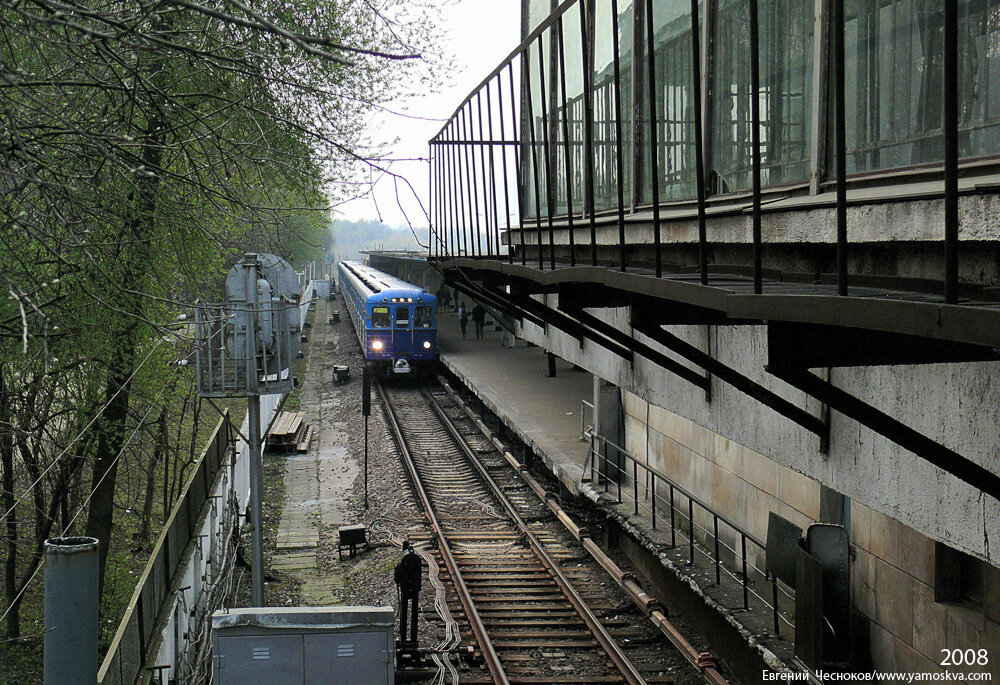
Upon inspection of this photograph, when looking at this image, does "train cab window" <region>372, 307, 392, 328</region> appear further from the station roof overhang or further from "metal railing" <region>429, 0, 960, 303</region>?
the station roof overhang

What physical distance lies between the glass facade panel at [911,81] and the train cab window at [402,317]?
2528 centimetres

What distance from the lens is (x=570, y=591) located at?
37.0ft

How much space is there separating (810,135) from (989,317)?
279cm

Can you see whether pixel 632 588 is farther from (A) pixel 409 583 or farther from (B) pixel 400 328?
(B) pixel 400 328

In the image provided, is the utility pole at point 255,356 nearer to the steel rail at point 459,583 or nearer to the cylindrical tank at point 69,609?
the steel rail at point 459,583

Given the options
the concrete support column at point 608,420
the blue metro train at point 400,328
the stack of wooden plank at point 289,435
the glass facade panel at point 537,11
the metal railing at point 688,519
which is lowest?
the stack of wooden plank at point 289,435

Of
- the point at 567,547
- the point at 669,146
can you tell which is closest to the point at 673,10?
the point at 669,146

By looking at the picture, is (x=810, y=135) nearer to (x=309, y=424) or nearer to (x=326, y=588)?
(x=326, y=588)

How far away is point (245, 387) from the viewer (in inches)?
467

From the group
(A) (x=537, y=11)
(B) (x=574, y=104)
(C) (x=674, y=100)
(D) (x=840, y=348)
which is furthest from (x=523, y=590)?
(D) (x=840, y=348)

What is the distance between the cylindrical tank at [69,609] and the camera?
4.57 meters

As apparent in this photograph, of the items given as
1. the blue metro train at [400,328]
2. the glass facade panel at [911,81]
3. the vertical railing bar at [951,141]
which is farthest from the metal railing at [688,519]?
the blue metro train at [400,328]

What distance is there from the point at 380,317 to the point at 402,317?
68cm

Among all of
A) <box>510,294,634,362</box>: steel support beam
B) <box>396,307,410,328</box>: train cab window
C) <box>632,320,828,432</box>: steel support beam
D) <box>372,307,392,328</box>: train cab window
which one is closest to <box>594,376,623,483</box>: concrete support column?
<box>510,294,634,362</box>: steel support beam
